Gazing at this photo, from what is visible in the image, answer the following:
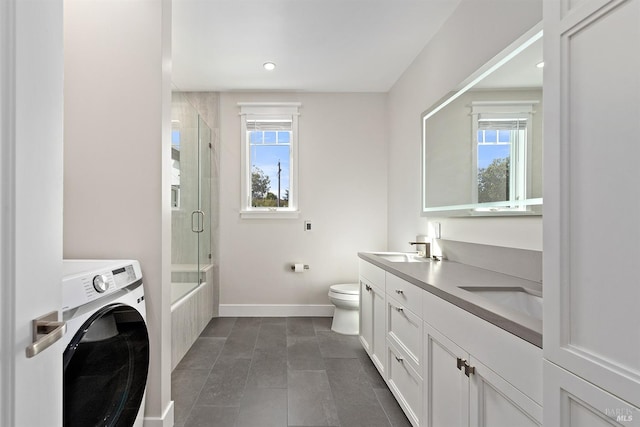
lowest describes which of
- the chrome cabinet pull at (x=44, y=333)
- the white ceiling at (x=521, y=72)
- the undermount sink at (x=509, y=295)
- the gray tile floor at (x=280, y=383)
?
the gray tile floor at (x=280, y=383)

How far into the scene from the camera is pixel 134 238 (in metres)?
1.55

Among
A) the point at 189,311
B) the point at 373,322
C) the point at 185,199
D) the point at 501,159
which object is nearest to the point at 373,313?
the point at 373,322

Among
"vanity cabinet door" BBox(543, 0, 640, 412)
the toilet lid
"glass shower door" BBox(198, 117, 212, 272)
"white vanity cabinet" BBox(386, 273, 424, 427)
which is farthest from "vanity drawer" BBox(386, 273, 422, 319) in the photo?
"glass shower door" BBox(198, 117, 212, 272)

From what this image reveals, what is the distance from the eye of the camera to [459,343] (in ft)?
3.76

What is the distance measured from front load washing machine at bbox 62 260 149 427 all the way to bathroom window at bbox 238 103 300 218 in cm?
212

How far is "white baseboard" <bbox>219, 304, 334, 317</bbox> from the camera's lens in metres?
3.50

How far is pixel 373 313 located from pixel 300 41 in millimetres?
2215

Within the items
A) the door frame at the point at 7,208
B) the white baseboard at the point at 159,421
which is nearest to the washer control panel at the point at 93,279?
the door frame at the point at 7,208

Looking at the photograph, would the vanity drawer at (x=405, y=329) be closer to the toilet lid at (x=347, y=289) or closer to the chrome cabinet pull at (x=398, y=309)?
the chrome cabinet pull at (x=398, y=309)

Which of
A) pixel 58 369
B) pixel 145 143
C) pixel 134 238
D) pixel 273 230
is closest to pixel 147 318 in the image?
pixel 134 238

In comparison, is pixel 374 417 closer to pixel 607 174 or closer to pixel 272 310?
pixel 607 174

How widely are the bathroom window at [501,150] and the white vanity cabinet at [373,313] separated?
834mm

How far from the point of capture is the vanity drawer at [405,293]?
151 cm

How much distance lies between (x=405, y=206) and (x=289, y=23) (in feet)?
6.10
